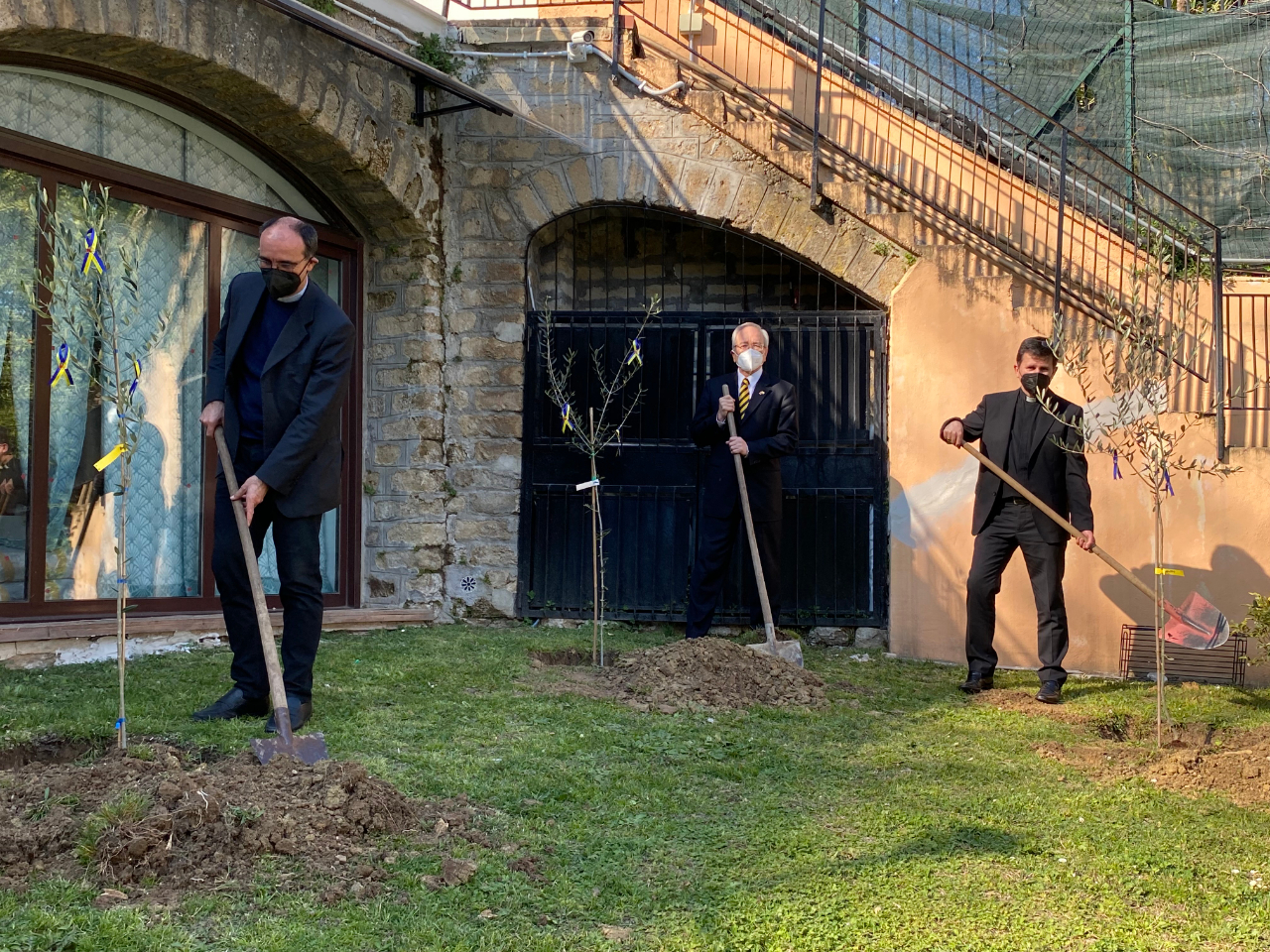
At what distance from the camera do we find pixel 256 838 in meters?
3.11

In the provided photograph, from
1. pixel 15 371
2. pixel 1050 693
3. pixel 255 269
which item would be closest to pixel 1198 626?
pixel 1050 693

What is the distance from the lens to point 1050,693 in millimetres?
6148

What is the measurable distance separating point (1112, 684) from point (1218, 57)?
5.32 m

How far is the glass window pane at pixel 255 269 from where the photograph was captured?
7145mm

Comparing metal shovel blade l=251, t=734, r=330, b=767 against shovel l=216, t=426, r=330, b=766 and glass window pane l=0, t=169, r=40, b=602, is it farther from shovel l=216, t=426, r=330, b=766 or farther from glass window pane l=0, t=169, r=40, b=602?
glass window pane l=0, t=169, r=40, b=602

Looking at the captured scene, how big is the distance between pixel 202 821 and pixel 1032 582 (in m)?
4.64

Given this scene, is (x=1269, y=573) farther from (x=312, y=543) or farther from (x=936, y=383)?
(x=312, y=543)

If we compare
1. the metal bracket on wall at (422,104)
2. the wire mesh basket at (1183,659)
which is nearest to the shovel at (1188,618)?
the wire mesh basket at (1183,659)

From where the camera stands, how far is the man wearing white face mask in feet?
23.7

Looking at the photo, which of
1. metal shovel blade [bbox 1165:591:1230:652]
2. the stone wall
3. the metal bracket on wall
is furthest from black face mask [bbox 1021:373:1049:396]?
the metal bracket on wall

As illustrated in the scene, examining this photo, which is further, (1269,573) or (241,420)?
(1269,573)

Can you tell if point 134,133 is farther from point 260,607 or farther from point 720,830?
point 720,830

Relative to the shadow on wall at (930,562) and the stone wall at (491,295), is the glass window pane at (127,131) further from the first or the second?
the shadow on wall at (930,562)

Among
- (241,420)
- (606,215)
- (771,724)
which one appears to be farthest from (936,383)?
(241,420)
